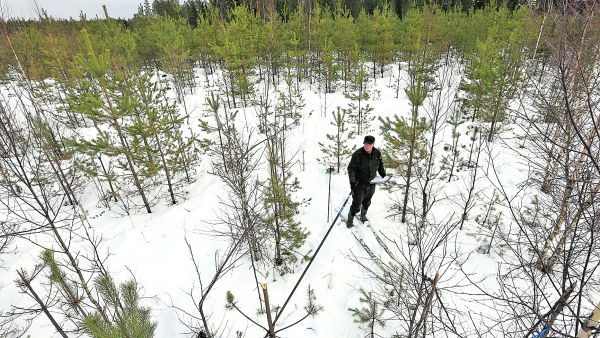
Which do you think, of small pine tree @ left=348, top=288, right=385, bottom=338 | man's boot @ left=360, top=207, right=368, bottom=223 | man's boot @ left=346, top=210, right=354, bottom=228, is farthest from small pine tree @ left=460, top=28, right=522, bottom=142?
small pine tree @ left=348, top=288, right=385, bottom=338

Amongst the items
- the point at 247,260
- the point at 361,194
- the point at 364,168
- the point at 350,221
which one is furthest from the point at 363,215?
the point at 247,260

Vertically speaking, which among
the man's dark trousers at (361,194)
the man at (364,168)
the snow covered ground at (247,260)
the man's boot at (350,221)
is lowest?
the snow covered ground at (247,260)

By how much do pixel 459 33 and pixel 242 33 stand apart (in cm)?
1712

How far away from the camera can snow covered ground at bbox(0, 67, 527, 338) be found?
6.61 m

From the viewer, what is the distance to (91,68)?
29.0 ft

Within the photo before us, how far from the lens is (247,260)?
820 centimetres

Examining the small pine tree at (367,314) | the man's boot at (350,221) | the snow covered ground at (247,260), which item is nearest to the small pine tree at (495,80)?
the snow covered ground at (247,260)

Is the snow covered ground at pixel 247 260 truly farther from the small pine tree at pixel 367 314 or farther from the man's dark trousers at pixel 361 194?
the man's dark trousers at pixel 361 194

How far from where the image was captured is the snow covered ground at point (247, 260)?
6605mm

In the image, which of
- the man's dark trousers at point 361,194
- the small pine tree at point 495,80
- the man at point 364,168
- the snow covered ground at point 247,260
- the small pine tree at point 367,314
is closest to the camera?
the small pine tree at point 367,314

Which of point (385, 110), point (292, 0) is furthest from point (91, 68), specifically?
point (292, 0)

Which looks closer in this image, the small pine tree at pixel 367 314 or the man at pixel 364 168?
the small pine tree at pixel 367 314

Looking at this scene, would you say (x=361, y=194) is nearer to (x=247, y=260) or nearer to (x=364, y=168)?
(x=364, y=168)

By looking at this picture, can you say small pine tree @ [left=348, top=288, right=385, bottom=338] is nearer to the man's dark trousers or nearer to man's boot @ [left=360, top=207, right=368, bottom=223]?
the man's dark trousers
